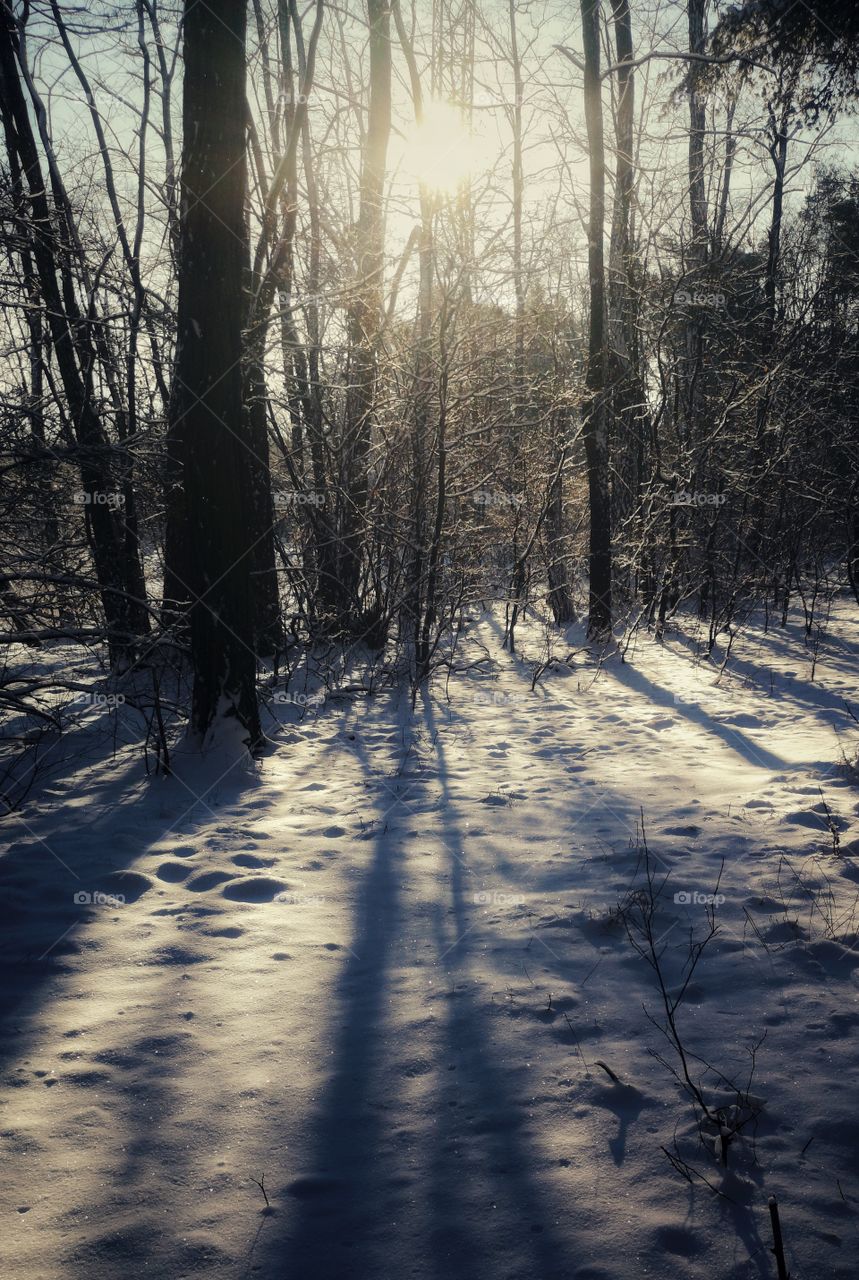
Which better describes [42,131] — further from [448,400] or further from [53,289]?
[448,400]

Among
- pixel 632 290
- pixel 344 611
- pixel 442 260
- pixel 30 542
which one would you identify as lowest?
pixel 344 611

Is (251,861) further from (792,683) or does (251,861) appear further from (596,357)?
(596,357)

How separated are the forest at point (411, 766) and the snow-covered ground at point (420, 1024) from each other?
17 mm

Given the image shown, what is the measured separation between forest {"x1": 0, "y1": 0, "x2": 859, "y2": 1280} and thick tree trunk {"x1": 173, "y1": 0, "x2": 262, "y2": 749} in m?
0.03

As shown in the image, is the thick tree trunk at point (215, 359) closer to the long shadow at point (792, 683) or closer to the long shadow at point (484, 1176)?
the long shadow at point (484, 1176)

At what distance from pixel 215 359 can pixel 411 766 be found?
3364 mm

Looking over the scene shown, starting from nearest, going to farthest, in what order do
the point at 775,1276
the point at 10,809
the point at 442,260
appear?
1. the point at 775,1276
2. the point at 10,809
3. the point at 442,260

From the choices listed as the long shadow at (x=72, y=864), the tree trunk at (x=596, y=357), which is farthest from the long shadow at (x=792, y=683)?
the long shadow at (x=72, y=864)

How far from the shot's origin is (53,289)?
860 cm

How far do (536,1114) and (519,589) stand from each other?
949cm

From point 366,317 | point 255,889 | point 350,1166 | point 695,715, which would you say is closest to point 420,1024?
point 350,1166

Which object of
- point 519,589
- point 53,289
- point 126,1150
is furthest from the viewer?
point 519,589

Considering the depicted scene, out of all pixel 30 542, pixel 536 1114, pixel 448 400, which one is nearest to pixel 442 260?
pixel 448 400

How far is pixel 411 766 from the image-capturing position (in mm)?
6176
